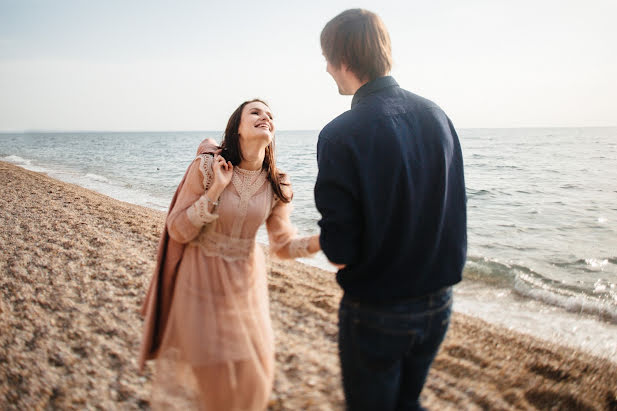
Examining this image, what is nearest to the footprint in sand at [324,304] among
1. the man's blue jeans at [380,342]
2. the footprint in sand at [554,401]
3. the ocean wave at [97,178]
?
the footprint in sand at [554,401]

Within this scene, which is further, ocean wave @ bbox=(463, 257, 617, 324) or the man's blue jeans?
ocean wave @ bbox=(463, 257, 617, 324)

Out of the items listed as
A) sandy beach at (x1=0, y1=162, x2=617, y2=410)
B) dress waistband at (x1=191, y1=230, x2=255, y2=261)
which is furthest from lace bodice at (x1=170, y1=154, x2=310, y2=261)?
sandy beach at (x1=0, y1=162, x2=617, y2=410)

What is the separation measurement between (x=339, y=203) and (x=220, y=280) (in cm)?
104

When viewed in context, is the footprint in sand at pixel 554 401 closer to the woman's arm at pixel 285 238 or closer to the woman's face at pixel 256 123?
the woman's arm at pixel 285 238

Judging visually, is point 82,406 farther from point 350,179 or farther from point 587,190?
point 587,190

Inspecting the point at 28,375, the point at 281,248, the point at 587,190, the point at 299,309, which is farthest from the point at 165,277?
the point at 587,190

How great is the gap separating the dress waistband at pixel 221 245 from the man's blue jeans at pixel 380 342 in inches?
34.8

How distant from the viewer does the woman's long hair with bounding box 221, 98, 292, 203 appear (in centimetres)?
243

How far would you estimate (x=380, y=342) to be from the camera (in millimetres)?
1378

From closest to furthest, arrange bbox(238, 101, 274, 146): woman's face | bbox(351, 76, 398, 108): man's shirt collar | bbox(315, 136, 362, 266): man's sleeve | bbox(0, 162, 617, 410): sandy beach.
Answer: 1. bbox(315, 136, 362, 266): man's sleeve
2. bbox(351, 76, 398, 108): man's shirt collar
3. bbox(238, 101, 274, 146): woman's face
4. bbox(0, 162, 617, 410): sandy beach

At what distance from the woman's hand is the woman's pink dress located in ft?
0.19

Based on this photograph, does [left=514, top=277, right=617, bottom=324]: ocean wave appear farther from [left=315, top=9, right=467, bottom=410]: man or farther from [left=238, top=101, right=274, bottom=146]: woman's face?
[left=238, top=101, right=274, bottom=146]: woman's face

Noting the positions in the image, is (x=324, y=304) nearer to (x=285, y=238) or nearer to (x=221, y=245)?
(x=285, y=238)

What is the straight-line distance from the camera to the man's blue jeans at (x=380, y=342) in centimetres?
138
